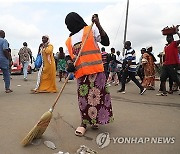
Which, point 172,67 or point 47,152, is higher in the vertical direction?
point 172,67

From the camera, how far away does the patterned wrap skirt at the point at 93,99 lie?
4.35 metres

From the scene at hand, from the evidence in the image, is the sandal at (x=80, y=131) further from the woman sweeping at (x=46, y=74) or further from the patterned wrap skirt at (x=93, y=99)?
the woman sweeping at (x=46, y=74)

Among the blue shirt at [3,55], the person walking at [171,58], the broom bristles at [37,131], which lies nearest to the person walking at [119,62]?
the person walking at [171,58]

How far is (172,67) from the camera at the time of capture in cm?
852

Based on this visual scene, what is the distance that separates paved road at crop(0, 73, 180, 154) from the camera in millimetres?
3750

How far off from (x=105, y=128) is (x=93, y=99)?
0.62 meters

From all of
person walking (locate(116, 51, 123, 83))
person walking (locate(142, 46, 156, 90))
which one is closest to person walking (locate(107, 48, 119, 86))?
person walking (locate(116, 51, 123, 83))

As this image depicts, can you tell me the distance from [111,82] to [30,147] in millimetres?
9689

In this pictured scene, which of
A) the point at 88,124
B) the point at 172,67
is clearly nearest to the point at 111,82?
the point at 172,67

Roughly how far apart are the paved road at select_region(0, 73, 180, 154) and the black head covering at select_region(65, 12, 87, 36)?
158cm

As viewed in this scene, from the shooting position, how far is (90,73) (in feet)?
14.0

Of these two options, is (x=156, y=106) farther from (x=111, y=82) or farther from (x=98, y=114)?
(x=111, y=82)

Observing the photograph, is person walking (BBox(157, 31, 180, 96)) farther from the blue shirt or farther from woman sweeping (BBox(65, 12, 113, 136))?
the blue shirt

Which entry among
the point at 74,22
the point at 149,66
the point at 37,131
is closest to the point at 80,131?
the point at 37,131
